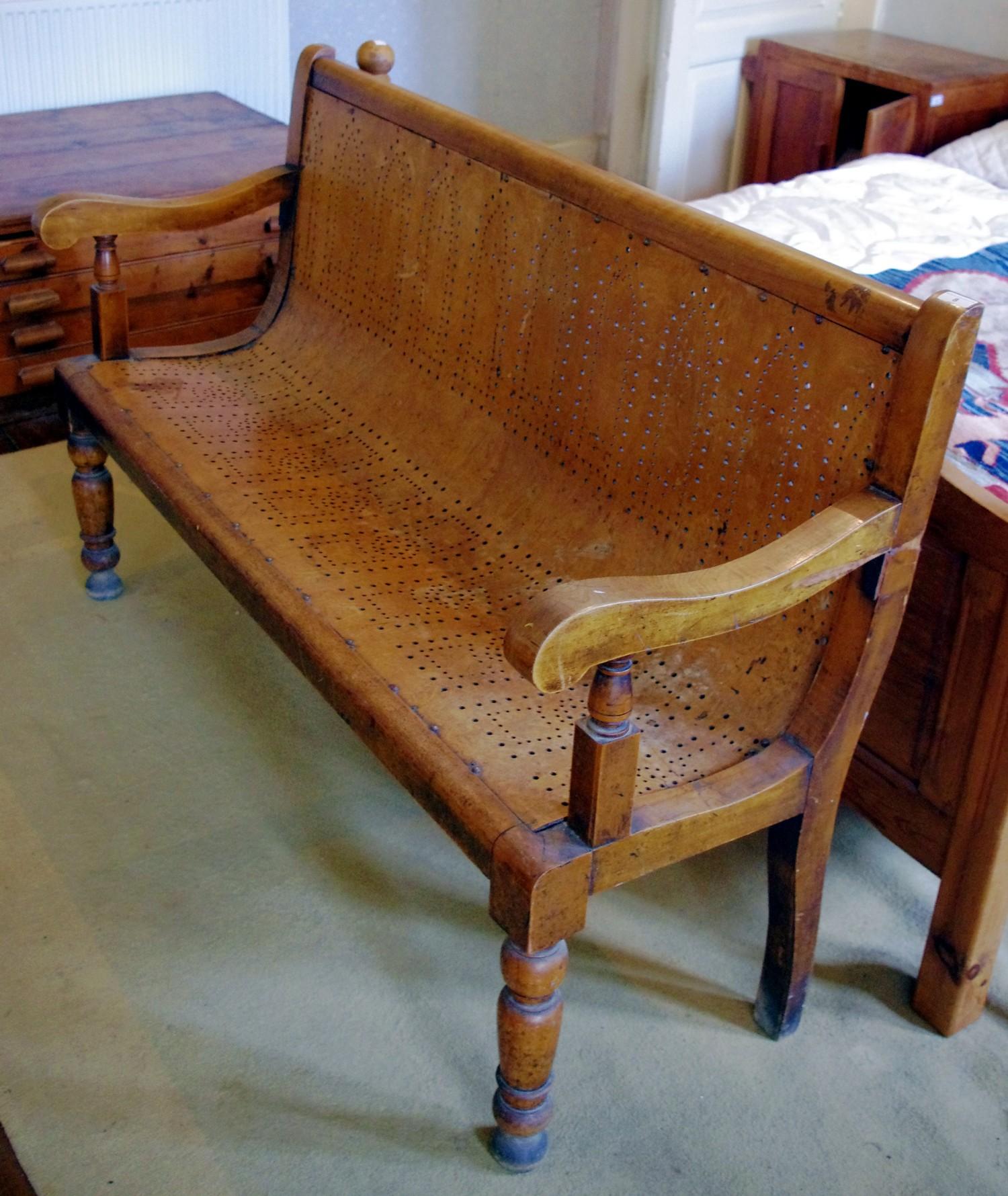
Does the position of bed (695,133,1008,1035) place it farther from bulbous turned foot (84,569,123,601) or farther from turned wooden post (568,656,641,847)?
bulbous turned foot (84,569,123,601)

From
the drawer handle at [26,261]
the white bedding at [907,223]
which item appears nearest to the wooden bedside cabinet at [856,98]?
the white bedding at [907,223]

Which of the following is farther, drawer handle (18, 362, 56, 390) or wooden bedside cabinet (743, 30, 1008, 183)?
wooden bedside cabinet (743, 30, 1008, 183)

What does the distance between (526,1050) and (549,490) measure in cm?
80

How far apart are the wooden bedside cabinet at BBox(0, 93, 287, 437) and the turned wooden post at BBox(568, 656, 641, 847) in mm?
2083

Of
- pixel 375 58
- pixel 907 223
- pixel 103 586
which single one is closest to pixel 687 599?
pixel 375 58

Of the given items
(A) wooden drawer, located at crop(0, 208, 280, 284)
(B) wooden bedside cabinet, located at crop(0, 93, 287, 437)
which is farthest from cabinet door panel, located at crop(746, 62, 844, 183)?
(A) wooden drawer, located at crop(0, 208, 280, 284)

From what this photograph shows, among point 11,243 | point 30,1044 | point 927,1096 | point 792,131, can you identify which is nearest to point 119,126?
point 11,243

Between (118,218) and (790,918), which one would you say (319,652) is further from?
(118,218)

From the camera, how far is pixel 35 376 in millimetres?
2971

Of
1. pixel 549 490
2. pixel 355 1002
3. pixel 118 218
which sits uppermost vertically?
pixel 118 218

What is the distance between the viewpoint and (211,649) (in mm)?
2465

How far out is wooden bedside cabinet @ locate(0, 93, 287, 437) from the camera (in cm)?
291

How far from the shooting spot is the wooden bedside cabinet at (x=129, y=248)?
2.91 meters

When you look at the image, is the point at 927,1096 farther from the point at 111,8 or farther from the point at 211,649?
the point at 111,8
